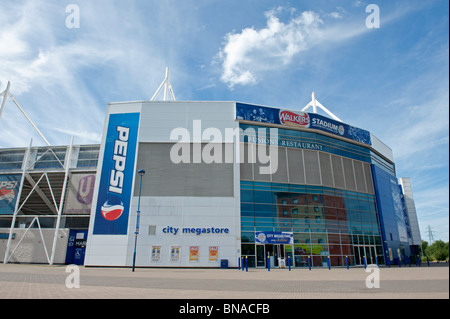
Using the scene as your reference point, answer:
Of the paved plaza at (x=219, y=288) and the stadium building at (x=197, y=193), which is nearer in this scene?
the paved plaza at (x=219, y=288)

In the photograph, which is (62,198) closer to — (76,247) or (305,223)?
(76,247)

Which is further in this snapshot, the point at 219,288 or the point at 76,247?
the point at 76,247

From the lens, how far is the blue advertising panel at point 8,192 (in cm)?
3360

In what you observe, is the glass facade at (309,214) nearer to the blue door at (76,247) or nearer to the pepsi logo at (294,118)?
the pepsi logo at (294,118)

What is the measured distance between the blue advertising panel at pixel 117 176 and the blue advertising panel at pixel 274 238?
13789mm

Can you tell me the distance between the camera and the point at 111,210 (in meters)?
28.4

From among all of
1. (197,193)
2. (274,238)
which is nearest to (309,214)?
(274,238)

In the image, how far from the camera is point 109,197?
1137 inches

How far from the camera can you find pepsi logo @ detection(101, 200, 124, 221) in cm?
2828

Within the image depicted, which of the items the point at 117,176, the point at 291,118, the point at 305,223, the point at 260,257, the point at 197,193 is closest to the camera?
the point at 260,257

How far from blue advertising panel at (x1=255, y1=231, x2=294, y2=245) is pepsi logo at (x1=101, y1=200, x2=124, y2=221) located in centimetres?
1457

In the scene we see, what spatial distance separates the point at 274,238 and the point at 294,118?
14732 mm

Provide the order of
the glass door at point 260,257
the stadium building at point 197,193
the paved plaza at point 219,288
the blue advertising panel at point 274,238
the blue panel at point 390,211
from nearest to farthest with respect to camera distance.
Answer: the paved plaza at point 219,288 < the stadium building at point 197,193 < the glass door at point 260,257 < the blue advertising panel at point 274,238 < the blue panel at point 390,211

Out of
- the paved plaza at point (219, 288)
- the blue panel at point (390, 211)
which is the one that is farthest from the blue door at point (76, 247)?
the blue panel at point (390, 211)
